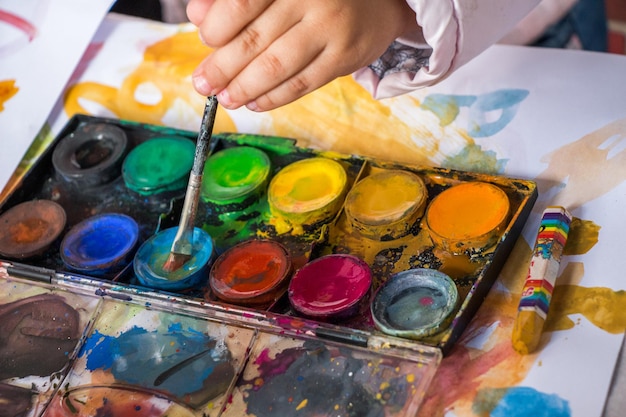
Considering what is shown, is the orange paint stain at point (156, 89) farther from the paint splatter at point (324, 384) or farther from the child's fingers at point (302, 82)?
the paint splatter at point (324, 384)

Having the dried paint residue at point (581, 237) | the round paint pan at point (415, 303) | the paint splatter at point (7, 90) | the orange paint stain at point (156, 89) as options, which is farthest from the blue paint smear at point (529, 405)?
the paint splatter at point (7, 90)

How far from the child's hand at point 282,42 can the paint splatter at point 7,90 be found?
1.79 feet

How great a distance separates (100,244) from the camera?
3.48 feet

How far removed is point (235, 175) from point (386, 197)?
24cm

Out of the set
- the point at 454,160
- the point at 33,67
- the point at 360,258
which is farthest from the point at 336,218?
the point at 33,67

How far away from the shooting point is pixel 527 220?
37.6 inches

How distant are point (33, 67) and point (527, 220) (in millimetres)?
898

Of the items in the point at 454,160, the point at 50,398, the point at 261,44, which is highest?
the point at 261,44

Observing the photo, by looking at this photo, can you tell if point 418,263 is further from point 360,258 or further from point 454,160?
point 454,160

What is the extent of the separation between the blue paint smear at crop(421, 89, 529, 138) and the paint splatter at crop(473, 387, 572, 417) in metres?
0.43

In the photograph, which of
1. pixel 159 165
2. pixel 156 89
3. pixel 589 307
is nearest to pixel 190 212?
pixel 159 165

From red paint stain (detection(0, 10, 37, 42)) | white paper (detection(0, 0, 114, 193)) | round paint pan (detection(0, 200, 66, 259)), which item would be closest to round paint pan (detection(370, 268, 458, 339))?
round paint pan (detection(0, 200, 66, 259))

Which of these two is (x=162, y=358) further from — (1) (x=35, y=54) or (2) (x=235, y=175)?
(1) (x=35, y=54)

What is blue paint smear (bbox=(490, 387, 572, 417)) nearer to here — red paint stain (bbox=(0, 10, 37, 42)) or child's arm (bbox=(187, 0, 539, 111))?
child's arm (bbox=(187, 0, 539, 111))
